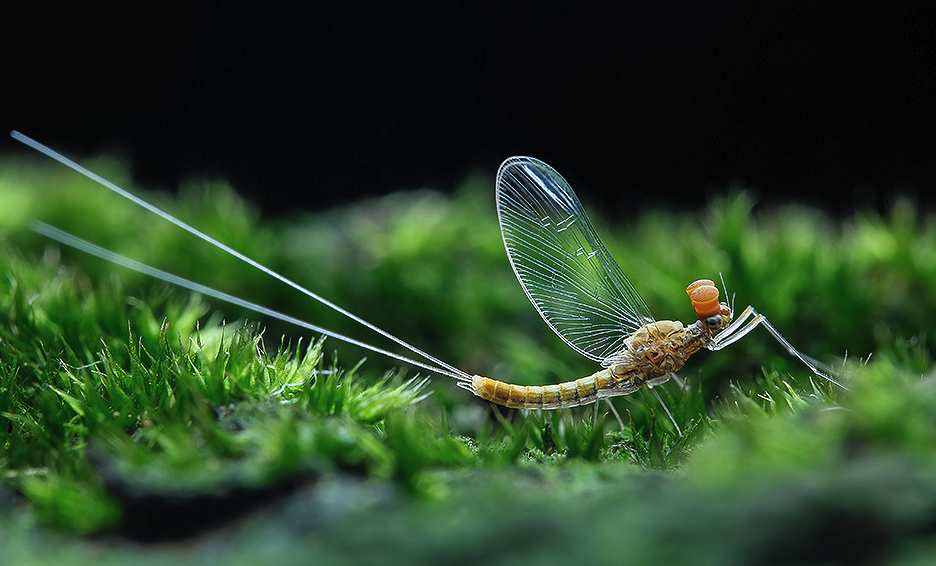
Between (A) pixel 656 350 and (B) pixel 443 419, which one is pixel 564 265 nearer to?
(A) pixel 656 350

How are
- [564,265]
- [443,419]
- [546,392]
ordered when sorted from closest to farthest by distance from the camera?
[443,419] < [546,392] < [564,265]

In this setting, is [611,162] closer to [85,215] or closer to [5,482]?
[85,215]

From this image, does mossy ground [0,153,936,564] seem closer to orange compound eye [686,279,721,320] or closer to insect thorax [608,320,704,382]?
insect thorax [608,320,704,382]

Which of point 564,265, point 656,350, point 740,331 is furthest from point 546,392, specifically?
point 740,331

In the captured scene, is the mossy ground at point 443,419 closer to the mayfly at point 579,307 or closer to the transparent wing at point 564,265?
the mayfly at point 579,307

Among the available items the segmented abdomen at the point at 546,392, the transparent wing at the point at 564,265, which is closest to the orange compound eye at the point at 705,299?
the transparent wing at the point at 564,265

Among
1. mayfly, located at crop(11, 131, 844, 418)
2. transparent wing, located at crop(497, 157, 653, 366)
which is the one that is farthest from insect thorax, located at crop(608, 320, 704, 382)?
transparent wing, located at crop(497, 157, 653, 366)
